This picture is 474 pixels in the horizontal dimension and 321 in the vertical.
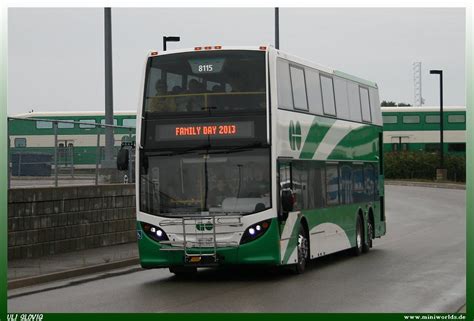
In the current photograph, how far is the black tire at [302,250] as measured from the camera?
1934 centimetres

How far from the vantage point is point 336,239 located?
22.2 meters

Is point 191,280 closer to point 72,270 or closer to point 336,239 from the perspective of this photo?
point 72,270

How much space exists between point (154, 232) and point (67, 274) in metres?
2.23

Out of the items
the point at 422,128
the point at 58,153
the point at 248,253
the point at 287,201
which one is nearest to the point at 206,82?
the point at 287,201

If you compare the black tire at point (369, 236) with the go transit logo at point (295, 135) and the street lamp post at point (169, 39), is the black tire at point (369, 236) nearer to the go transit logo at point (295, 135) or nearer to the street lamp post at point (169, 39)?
the go transit logo at point (295, 135)

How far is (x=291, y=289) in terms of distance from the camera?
55.0ft

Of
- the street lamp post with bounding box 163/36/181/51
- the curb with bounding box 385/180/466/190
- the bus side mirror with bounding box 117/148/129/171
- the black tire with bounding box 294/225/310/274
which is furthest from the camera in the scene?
the curb with bounding box 385/180/466/190

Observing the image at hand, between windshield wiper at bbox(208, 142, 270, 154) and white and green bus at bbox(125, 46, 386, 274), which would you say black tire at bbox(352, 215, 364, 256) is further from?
windshield wiper at bbox(208, 142, 270, 154)

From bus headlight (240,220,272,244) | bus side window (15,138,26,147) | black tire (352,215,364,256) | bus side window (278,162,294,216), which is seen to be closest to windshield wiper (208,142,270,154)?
bus side window (278,162,294,216)

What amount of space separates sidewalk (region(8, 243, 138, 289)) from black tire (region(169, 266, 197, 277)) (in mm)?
1675

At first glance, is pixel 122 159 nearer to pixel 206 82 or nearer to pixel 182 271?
pixel 206 82

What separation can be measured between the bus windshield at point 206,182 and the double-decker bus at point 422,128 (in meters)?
57.3

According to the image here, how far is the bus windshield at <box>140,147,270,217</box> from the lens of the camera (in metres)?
18.0

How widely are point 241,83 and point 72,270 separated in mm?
4761
